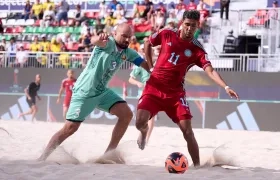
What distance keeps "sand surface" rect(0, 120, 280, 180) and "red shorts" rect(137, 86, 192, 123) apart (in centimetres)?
64

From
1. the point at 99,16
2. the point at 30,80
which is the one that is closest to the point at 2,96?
the point at 30,80

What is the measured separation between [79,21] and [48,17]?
4.62ft

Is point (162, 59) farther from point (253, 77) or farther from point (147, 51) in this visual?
point (253, 77)

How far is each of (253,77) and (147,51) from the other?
935 centimetres

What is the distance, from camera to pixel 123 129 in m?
7.48

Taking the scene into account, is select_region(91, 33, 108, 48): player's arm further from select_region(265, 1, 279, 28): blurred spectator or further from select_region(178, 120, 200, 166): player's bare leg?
select_region(265, 1, 279, 28): blurred spectator

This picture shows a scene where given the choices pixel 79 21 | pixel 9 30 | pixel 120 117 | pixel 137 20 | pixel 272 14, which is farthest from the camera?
pixel 9 30

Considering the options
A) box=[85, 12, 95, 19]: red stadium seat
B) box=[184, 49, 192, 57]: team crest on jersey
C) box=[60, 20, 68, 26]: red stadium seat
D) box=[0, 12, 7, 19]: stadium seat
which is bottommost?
box=[60, 20, 68, 26]: red stadium seat

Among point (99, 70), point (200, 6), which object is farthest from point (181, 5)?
point (99, 70)

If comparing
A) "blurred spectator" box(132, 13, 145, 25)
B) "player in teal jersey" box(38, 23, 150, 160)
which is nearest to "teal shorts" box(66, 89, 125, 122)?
"player in teal jersey" box(38, 23, 150, 160)

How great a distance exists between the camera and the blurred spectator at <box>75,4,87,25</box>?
74.5 feet

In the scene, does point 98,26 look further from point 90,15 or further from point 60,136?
point 60,136

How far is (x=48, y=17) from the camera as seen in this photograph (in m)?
23.4

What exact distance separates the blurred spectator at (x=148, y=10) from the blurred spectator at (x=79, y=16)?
99.9 inches
